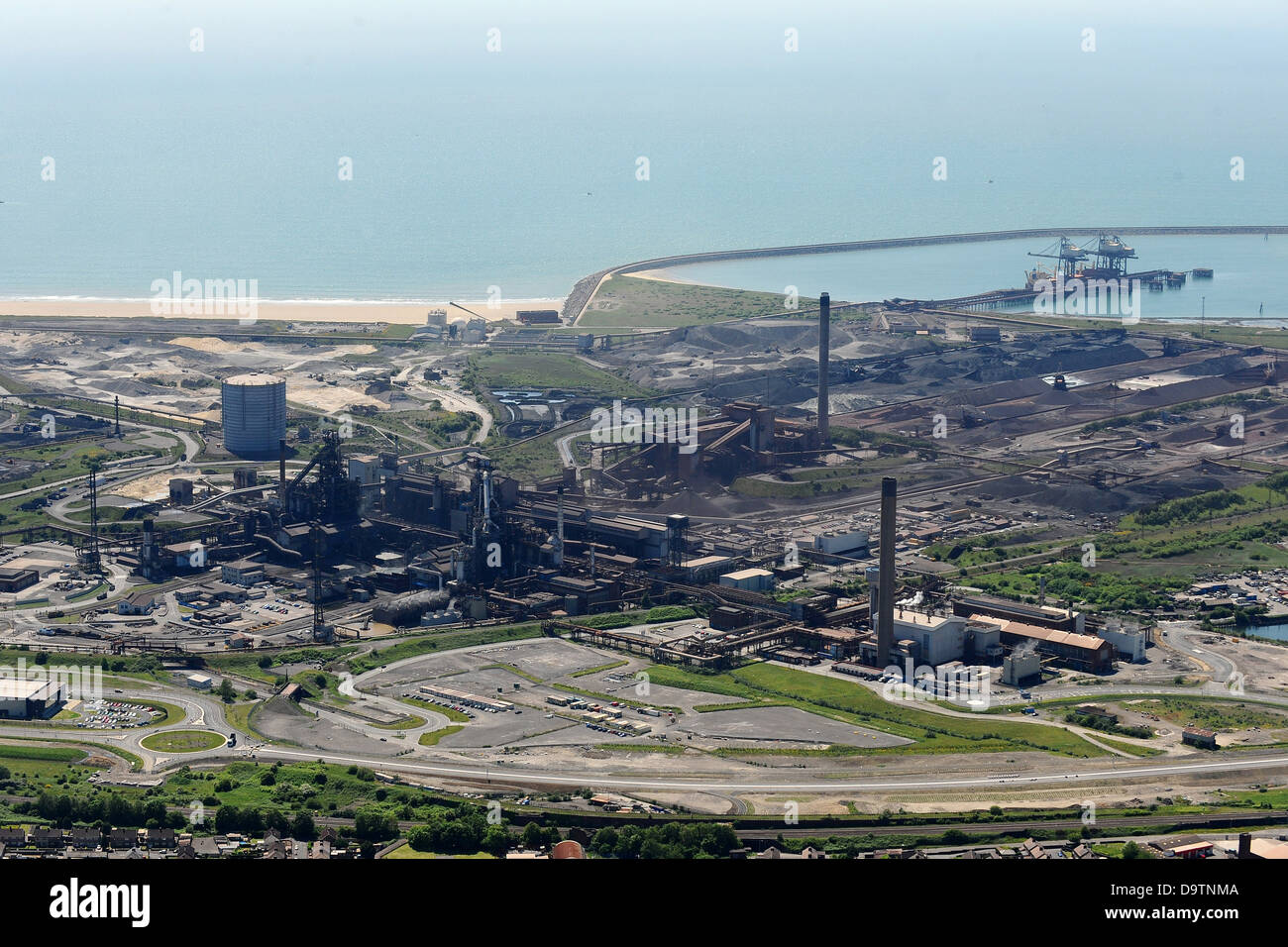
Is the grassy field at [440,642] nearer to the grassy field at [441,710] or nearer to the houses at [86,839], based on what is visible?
the grassy field at [441,710]

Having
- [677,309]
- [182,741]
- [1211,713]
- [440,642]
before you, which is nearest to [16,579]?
[440,642]

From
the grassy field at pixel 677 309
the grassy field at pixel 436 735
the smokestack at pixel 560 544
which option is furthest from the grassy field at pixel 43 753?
the grassy field at pixel 677 309

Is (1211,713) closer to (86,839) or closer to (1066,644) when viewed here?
(1066,644)

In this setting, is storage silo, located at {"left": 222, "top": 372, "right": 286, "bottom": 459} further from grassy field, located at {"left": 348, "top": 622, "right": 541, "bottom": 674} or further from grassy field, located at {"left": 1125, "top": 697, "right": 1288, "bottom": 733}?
grassy field, located at {"left": 1125, "top": 697, "right": 1288, "bottom": 733}

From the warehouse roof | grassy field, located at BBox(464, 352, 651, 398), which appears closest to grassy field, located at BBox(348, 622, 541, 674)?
the warehouse roof
